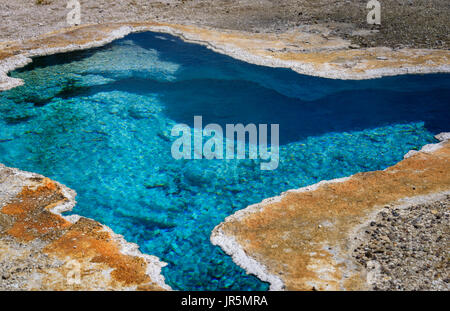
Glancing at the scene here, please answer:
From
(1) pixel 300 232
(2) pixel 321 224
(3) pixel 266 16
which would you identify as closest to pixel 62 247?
(1) pixel 300 232

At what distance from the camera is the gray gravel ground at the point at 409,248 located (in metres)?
8.01

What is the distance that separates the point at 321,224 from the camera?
32.5 feet

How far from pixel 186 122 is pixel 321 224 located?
7.80 metres

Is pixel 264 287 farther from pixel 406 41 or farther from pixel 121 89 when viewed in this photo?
pixel 406 41

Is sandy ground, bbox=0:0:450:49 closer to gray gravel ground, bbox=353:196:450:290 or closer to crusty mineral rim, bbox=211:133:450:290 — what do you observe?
crusty mineral rim, bbox=211:133:450:290

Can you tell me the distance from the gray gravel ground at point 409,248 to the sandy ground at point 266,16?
13.6 meters

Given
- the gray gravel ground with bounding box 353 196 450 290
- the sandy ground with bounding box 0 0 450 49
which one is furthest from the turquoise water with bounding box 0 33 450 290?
the sandy ground with bounding box 0 0 450 49

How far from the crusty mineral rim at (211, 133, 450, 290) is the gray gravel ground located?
0.89 ft

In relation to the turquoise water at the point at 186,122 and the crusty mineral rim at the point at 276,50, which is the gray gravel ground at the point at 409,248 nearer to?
the turquoise water at the point at 186,122

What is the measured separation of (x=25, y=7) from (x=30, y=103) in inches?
575

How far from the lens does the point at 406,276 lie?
319 inches

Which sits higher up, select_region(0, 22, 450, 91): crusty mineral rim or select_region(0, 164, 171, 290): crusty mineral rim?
select_region(0, 22, 450, 91): crusty mineral rim

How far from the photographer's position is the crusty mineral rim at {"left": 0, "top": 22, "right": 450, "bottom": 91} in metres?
18.6

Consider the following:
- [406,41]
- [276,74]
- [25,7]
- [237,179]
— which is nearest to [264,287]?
[237,179]
